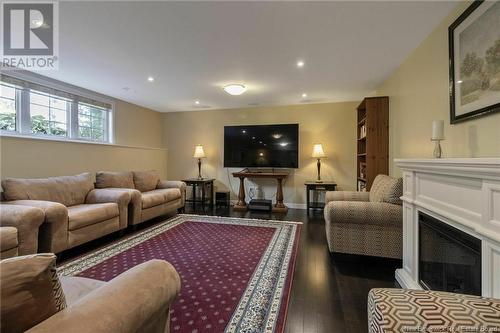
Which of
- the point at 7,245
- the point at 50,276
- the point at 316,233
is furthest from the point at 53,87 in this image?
the point at 316,233

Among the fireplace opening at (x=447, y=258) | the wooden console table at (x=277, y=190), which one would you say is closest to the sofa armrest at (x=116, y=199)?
the wooden console table at (x=277, y=190)

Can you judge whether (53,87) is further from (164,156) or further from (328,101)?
(328,101)

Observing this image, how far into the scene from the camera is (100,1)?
6.06 feet

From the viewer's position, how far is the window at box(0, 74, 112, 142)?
123 inches

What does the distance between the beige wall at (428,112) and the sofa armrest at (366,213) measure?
26.4 inches

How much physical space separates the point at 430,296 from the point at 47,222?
305cm

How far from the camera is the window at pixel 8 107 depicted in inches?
120

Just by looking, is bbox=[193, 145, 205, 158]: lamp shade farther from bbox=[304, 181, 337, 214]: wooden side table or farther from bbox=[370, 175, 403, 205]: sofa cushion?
bbox=[370, 175, 403, 205]: sofa cushion

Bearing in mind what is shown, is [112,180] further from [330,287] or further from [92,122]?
[330,287]

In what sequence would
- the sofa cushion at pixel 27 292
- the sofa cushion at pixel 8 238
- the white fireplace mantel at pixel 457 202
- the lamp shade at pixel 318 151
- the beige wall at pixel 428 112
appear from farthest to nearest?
the lamp shade at pixel 318 151, the sofa cushion at pixel 8 238, the beige wall at pixel 428 112, the white fireplace mantel at pixel 457 202, the sofa cushion at pixel 27 292

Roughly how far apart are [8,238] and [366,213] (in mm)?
3207

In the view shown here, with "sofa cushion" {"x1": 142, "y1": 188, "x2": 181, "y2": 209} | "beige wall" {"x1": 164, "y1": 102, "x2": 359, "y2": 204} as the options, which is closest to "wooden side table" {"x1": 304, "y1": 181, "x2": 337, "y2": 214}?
"beige wall" {"x1": 164, "y1": 102, "x2": 359, "y2": 204}

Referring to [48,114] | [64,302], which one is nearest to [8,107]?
[48,114]

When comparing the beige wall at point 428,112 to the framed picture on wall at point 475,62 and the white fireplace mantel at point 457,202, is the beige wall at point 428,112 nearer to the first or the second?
the framed picture on wall at point 475,62
